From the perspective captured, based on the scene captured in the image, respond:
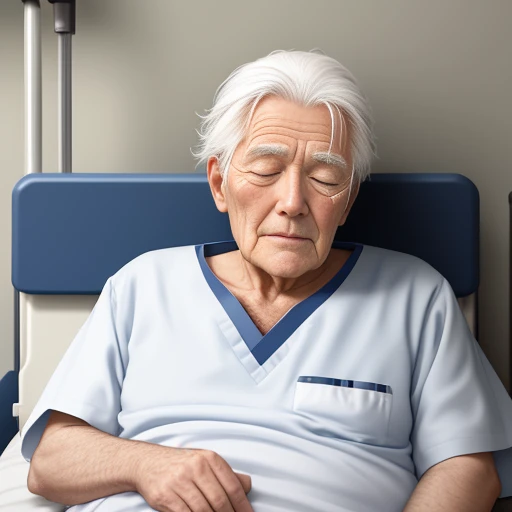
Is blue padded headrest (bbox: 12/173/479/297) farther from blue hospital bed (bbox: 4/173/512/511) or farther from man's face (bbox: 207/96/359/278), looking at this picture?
man's face (bbox: 207/96/359/278)

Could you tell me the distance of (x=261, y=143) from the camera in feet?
3.66

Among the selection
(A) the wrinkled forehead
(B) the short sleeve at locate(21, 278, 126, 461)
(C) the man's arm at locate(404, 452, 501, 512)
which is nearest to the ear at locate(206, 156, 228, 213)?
(A) the wrinkled forehead

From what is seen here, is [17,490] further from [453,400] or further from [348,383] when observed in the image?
[453,400]

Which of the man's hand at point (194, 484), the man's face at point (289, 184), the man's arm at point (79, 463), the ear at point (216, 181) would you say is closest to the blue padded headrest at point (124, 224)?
the ear at point (216, 181)

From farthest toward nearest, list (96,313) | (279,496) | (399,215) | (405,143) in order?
(405,143), (399,215), (96,313), (279,496)

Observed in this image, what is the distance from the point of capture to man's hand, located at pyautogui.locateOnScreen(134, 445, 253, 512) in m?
0.94

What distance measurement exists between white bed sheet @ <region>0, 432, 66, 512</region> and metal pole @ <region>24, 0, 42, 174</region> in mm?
617

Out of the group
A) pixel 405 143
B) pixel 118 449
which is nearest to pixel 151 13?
pixel 405 143

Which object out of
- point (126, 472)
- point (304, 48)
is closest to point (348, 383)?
point (126, 472)

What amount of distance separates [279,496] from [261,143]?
0.54 meters

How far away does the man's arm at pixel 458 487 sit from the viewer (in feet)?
3.28

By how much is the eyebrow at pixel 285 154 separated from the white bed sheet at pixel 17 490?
0.66m

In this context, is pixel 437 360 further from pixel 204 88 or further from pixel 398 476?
pixel 204 88

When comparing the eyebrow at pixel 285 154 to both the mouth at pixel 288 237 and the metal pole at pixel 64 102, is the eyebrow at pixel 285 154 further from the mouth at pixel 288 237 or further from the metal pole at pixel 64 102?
the metal pole at pixel 64 102
